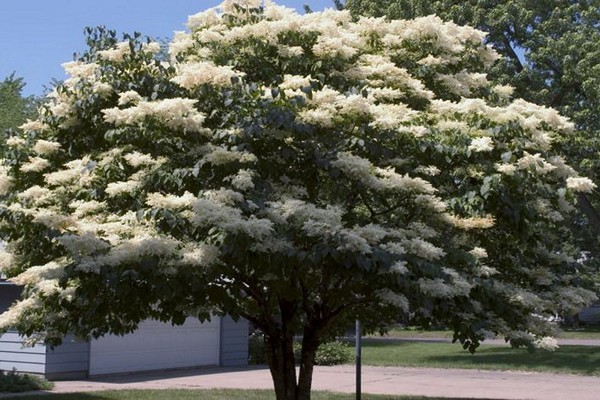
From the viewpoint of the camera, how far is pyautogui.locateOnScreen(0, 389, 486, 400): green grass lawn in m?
15.7

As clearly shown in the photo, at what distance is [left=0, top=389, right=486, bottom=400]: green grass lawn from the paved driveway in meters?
1.07

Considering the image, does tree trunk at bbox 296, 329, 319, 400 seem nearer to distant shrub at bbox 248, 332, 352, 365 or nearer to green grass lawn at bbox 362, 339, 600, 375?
distant shrub at bbox 248, 332, 352, 365

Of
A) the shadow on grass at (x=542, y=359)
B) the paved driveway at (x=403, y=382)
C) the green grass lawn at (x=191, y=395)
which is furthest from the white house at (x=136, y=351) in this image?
the shadow on grass at (x=542, y=359)

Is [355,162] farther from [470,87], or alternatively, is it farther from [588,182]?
[470,87]

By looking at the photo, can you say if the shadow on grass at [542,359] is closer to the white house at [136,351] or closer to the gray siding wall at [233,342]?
the gray siding wall at [233,342]

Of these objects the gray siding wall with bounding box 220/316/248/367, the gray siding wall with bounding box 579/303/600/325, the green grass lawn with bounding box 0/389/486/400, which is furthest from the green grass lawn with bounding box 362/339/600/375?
the gray siding wall with bounding box 579/303/600/325

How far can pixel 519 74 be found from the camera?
22.8m

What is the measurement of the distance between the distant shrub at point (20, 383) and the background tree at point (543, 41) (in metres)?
13.1

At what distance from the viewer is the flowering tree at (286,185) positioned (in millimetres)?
7035

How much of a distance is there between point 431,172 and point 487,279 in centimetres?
127

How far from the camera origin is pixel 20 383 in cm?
1691

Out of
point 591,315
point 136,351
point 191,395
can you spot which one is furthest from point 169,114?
point 591,315

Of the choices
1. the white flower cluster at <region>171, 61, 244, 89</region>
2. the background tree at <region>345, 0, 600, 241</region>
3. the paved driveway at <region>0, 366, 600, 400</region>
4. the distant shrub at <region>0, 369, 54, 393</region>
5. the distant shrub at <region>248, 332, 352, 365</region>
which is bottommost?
the paved driveway at <region>0, 366, 600, 400</region>

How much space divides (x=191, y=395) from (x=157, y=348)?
543 cm
